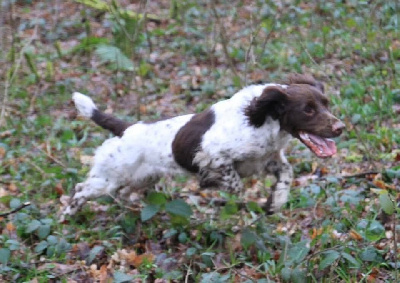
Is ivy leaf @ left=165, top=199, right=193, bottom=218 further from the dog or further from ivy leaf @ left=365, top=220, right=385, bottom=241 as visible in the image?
ivy leaf @ left=365, top=220, right=385, bottom=241

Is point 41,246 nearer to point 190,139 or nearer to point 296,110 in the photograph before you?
point 190,139

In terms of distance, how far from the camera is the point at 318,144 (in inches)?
200

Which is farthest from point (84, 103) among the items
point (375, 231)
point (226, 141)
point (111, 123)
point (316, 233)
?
point (375, 231)

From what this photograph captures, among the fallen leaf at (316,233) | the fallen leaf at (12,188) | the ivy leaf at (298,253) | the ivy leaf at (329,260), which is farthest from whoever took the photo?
the fallen leaf at (12,188)

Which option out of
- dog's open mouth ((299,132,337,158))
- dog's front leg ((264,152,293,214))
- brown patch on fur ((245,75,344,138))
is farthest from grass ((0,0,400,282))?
brown patch on fur ((245,75,344,138))

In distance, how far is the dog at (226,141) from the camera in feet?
16.7

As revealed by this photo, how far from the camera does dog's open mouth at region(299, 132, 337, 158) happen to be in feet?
16.5

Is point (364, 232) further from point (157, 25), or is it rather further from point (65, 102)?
point (157, 25)

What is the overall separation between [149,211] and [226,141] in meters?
0.87

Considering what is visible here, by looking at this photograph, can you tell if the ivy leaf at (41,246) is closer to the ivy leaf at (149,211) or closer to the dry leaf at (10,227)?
the dry leaf at (10,227)

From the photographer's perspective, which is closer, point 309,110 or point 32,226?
point 309,110

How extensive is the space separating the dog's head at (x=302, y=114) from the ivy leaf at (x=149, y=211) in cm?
106

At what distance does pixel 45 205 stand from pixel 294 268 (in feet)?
8.95

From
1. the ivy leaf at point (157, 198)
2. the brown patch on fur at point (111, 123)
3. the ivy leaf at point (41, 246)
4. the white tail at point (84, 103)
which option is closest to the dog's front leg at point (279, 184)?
the ivy leaf at point (157, 198)
